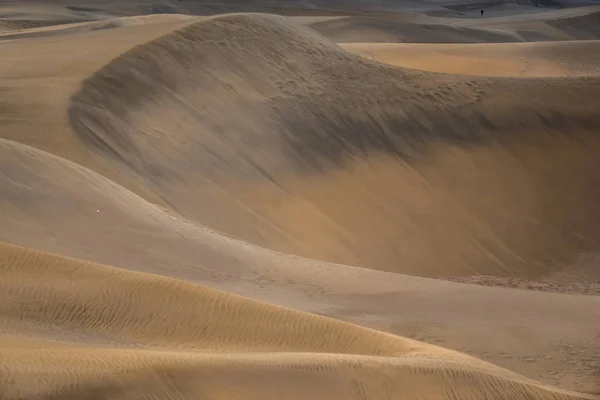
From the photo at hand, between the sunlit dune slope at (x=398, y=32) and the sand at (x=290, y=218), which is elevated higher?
the sand at (x=290, y=218)

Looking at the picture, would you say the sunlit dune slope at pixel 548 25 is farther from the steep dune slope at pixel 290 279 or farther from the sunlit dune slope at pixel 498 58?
the steep dune slope at pixel 290 279

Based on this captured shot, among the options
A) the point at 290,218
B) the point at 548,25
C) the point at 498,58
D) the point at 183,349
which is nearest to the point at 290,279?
the point at 183,349

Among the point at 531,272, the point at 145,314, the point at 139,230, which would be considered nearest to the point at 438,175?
the point at 531,272

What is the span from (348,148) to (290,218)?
2.78 metres

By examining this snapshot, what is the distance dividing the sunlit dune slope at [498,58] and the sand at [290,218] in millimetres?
120

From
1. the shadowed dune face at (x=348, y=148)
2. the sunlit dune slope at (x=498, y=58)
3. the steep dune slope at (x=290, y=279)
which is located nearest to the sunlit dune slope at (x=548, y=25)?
the sunlit dune slope at (x=498, y=58)

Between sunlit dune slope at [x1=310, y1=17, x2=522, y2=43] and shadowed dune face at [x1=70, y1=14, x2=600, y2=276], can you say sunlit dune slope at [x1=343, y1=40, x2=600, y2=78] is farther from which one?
sunlit dune slope at [x1=310, y1=17, x2=522, y2=43]

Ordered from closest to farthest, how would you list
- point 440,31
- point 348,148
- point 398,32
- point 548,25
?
1. point 348,148
2. point 440,31
3. point 398,32
4. point 548,25

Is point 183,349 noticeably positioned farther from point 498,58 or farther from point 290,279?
point 498,58

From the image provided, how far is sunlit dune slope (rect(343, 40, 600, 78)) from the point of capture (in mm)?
20734

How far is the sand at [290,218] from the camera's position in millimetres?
4480

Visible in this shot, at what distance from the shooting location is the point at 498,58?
21.9 meters

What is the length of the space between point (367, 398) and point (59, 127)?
775 cm

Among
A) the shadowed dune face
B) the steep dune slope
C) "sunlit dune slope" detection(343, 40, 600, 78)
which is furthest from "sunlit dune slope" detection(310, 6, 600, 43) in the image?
the steep dune slope
